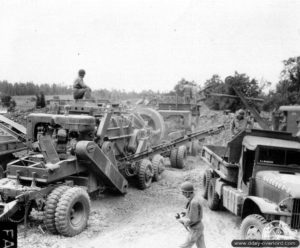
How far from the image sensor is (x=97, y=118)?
987 cm

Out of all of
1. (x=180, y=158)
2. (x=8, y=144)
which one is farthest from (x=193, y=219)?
(x=180, y=158)

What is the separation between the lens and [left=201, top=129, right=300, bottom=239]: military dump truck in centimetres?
625

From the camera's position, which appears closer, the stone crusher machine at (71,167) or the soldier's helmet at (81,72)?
the stone crusher machine at (71,167)

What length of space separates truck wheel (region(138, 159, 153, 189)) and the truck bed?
1.67 meters

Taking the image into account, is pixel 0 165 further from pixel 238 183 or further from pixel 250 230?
pixel 250 230

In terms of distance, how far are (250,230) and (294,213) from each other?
2.47ft

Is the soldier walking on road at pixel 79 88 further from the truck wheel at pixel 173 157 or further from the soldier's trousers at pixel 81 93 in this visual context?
the truck wheel at pixel 173 157

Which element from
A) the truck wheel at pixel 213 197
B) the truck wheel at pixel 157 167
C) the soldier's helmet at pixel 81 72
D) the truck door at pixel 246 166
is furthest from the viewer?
the truck wheel at pixel 157 167

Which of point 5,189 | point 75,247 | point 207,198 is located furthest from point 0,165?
point 207,198

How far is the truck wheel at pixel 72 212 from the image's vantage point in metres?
7.23

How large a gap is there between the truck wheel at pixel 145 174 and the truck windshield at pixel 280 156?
14.6ft

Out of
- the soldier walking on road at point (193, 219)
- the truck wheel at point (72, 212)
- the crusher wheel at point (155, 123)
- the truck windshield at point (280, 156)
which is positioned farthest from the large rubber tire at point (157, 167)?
the soldier walking on road at point (193, 219)

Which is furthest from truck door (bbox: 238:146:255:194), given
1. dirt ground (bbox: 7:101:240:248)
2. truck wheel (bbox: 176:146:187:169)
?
truck wheel (bbox: 176:146:187:169)

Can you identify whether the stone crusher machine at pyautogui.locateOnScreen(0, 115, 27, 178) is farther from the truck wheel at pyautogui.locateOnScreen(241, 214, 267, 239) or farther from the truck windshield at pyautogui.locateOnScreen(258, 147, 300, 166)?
the truck wheel at pyautogui.locateOnScreen(241, 214, 267, 239)
